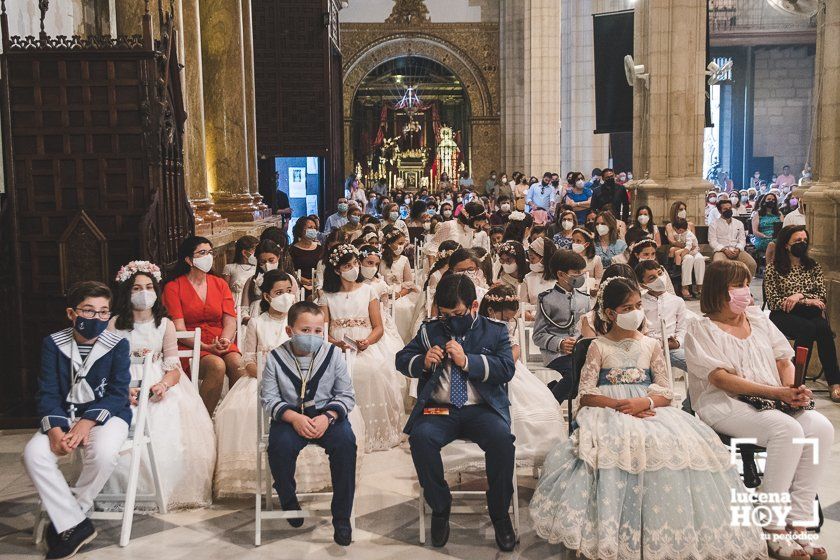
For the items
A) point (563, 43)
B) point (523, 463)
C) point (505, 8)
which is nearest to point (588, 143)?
point (563, 43)

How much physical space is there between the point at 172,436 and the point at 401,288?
167 inches

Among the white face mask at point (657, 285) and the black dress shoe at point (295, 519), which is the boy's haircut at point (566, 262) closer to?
the white face mask at point (657, 285)

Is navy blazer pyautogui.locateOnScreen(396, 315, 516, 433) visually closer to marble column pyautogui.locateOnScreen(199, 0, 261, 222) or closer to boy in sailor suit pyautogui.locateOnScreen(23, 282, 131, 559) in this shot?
boy in sailor suit pyautogui.locateOnScreen(23, 282, 131, 559)

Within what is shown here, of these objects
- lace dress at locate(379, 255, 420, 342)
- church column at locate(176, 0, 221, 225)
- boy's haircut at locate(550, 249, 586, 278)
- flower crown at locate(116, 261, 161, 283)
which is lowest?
lace dress at locate(379, 255, 420, 342)

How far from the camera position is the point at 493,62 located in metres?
34.9

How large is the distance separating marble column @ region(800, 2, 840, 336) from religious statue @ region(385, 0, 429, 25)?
1037 inches

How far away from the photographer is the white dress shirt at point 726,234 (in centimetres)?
1505

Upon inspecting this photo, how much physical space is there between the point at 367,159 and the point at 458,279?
111 feet

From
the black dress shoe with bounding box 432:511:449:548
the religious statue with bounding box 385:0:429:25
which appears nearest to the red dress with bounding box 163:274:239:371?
the black dress shoe with bounding box 432:511:449:548

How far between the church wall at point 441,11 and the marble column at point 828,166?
26.0m

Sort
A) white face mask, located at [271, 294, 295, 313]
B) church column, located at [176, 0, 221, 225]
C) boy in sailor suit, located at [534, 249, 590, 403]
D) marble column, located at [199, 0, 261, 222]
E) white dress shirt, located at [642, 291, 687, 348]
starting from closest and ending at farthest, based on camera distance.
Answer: white face mask, located at [271, 294, 295, 313], boy in sailor suit, located at [534, 249, 590, 403], white dress shirt, located at [642, 291, 687, 348], church column, located at [176, 0, 221, 225], marble column, located at [199, 0, 261, 222]

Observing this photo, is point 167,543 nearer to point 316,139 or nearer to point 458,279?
point 458,279

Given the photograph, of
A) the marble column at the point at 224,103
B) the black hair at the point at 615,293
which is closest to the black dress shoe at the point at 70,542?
the black hair at the point at 615,293

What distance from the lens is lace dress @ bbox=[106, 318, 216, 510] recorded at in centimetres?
575
